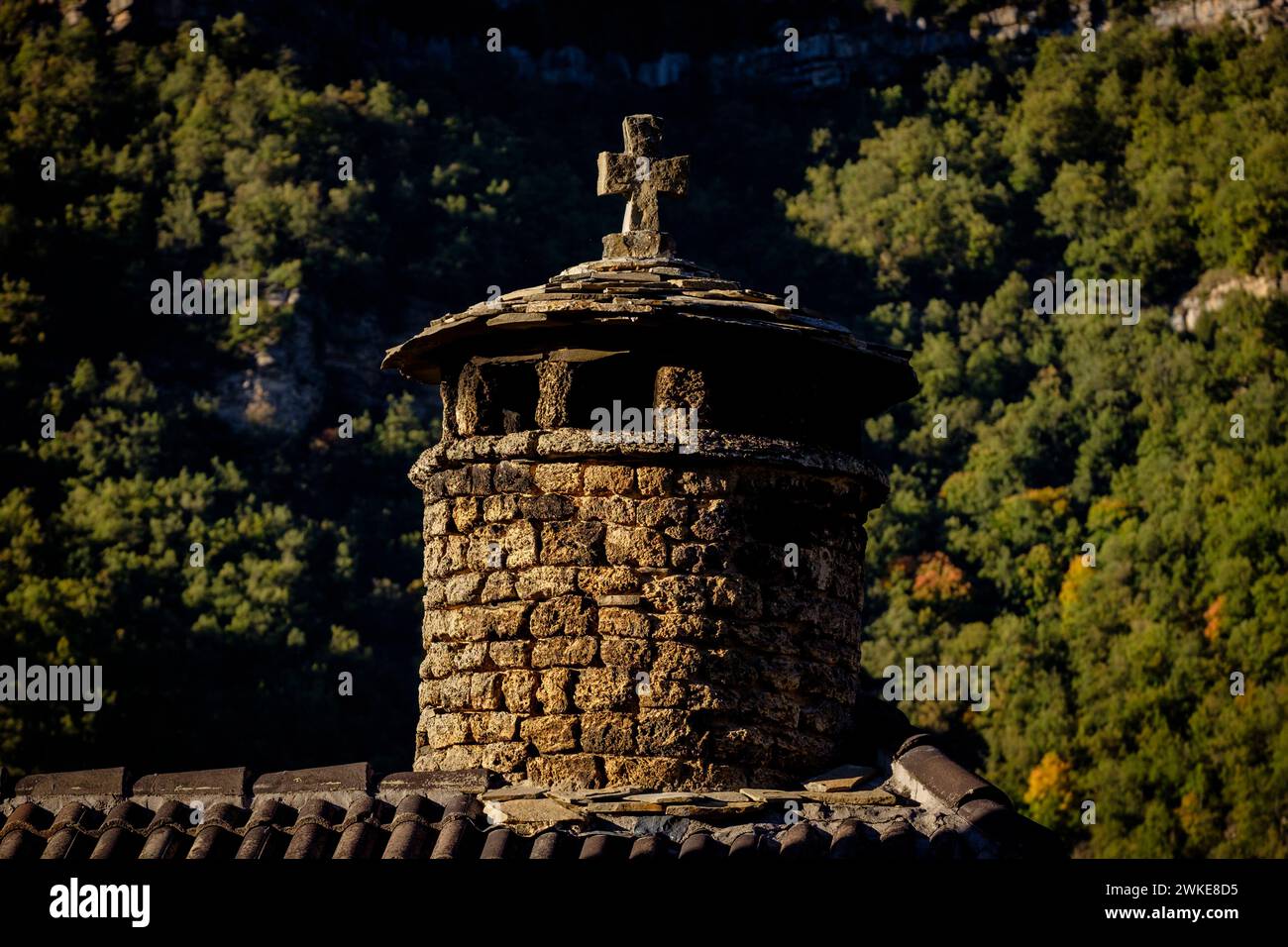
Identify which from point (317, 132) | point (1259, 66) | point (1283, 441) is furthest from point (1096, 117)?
point (317, 132)

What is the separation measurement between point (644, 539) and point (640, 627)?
36 centimetres

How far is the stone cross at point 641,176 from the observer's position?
34.2 feet

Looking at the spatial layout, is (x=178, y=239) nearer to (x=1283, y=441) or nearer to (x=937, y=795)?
(x=1283, y=441)

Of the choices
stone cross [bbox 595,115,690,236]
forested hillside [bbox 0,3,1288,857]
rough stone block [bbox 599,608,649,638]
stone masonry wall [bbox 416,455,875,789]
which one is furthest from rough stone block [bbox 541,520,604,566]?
forested hillside [bbox 0,3,1288,857]

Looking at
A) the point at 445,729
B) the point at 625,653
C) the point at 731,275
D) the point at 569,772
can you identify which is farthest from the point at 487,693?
the point at 731,275

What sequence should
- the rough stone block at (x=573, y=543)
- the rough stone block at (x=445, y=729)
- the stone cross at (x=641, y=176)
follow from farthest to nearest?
1. the stone cross at (x=641, y=176)
2. the rough stone block at (x=445, y=729)
3. the rough stone block at (x=573, y=543)

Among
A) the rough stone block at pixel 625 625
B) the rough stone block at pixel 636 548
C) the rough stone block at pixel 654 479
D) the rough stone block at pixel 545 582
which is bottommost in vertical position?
the rough stone block at pixel 625 625

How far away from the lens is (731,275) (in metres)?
52.8

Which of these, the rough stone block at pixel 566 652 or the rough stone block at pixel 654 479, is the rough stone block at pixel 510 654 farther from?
the rough stone block at pixel 654 479

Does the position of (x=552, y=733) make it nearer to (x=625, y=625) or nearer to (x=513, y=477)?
(x=625, y=625)

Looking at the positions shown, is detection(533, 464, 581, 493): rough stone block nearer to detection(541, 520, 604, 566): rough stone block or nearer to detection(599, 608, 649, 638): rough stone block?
detection(541, 520, 604, 566): rough stone block

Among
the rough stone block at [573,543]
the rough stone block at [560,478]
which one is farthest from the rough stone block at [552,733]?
the rough stone block at [560,478]
